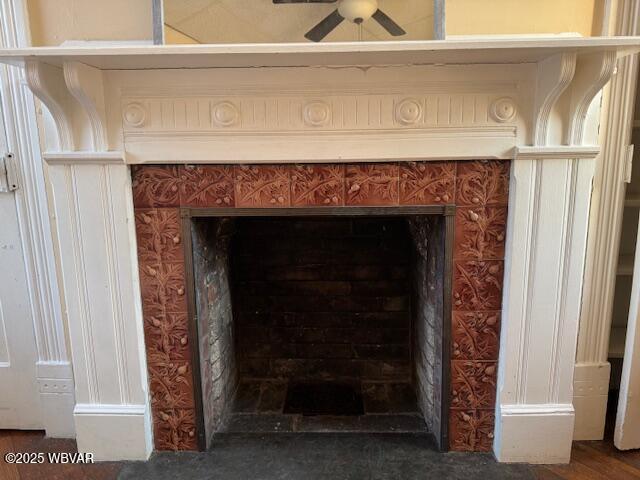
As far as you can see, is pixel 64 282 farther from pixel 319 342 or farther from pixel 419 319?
pixel 419 319

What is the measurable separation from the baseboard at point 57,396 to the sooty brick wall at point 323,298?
30.8 inches

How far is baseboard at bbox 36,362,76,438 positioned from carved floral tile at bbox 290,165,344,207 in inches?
46.2

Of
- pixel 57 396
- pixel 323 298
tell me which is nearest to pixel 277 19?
pixel 323 298

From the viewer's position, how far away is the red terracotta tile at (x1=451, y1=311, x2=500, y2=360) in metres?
1.73

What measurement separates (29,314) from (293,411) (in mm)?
1184

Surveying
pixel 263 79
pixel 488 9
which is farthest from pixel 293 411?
pixel 488 9

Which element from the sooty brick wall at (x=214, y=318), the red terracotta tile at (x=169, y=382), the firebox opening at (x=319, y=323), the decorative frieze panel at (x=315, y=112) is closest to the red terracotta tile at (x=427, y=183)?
the decorative frieze panel at (x=315, y=112)

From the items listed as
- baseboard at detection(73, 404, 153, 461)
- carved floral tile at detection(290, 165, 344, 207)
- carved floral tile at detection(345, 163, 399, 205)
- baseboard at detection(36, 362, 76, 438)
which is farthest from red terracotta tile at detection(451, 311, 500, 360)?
baseboard at detection(36, 362, 76, 438)

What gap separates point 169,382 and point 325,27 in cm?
142

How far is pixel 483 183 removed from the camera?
1638 millimetres

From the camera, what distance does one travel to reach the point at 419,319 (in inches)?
84.4

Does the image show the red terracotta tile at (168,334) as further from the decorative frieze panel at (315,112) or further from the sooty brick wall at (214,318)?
the decorative frieze panel at (315,112)

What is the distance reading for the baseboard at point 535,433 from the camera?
1739 mm

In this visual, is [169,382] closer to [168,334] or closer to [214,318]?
[168,334]
